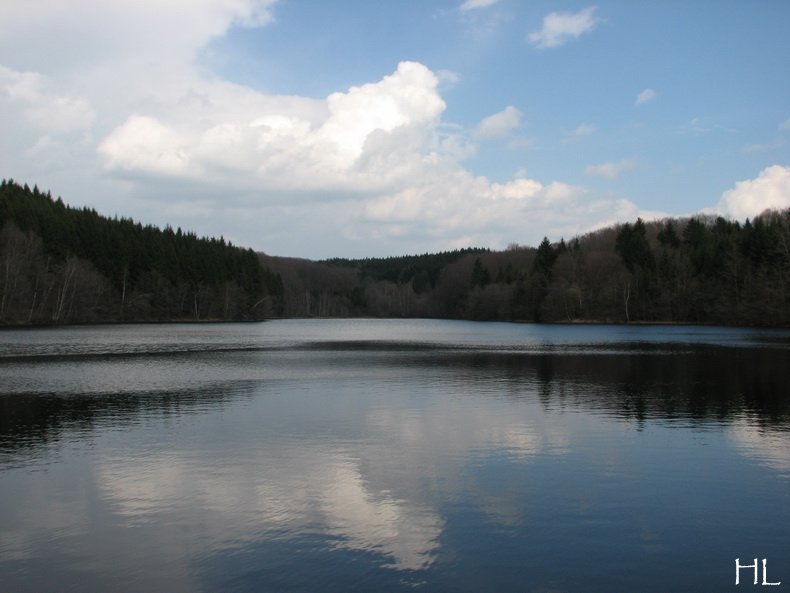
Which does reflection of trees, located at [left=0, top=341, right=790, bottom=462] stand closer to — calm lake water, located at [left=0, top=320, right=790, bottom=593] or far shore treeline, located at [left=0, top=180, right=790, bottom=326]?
calm lake water, located at [left=0, top=320, right=790, bottom=593]

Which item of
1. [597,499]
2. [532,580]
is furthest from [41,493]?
[597,499]

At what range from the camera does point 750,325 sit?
98750mm

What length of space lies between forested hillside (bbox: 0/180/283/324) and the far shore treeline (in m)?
0.24

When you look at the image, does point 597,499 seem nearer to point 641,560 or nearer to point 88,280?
point 641,560

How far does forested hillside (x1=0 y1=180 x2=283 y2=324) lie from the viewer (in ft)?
322

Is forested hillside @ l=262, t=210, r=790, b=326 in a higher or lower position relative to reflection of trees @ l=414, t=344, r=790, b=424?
higher

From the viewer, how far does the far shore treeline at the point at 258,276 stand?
95.9 meters

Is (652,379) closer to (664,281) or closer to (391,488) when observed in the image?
(391,488)

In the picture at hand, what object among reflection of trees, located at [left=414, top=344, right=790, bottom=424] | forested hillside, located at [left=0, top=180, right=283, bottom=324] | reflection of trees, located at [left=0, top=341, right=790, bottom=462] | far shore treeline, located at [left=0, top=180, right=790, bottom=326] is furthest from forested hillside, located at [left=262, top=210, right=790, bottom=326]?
forested hillside, located at [left=0, top=180, right=283, bottom=324]

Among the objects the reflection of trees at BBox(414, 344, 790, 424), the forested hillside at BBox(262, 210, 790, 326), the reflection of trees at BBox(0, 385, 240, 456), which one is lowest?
the reflection of trees at BBox(414, 344, 790, 424)

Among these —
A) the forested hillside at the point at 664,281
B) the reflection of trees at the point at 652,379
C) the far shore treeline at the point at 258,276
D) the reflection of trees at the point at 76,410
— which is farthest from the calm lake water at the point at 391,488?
the far shore treeline at the point at 258,276

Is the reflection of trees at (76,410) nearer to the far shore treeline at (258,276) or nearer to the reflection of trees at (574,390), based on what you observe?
the reflection of trees at (574,390)

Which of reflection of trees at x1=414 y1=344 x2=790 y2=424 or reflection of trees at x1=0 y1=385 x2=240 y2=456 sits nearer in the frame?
reflection of trees at x1=0 y1=385 x2=240 y2=456

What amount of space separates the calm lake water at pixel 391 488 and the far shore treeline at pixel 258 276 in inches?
3033
